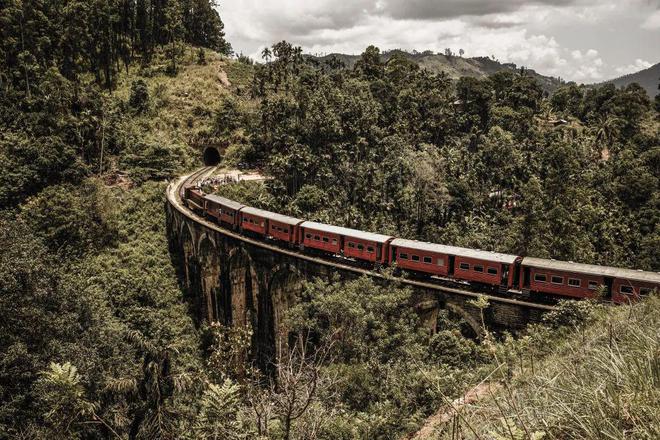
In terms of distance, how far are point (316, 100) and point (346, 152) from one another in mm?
6127

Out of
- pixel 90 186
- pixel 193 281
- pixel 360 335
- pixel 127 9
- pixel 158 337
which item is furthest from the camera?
pixel 127 9

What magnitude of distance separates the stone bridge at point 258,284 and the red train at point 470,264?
31.3 inches

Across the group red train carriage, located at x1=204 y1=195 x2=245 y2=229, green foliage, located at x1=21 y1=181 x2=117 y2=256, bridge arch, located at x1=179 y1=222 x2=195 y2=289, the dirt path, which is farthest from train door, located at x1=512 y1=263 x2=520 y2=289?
green foliage, located at x1=21 y1=181 x2=117 y2=256

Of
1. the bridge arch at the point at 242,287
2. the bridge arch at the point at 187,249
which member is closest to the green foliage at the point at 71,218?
the bridge arch at the point at 187,249

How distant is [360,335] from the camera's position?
60.2 ft

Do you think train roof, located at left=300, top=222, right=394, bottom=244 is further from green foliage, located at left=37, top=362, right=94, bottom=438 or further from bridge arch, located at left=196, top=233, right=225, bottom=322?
green foliage, located at left=37, top=362, right=94, bottom=438

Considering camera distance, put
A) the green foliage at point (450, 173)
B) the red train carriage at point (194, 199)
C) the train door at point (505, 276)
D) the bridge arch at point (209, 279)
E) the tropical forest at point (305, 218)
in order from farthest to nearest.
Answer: the red train carriage at point (194, 199) < the green foliage at point (450, 173) < the bridge arch at point (209, 279) < the train door at point (505, 276) < the tropical forest at point (305, 218)

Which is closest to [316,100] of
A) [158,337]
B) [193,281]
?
[193,281]

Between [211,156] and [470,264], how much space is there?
1783 inches

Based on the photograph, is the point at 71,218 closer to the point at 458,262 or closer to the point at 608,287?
the point at 458,262

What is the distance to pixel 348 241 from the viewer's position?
24.9 metres

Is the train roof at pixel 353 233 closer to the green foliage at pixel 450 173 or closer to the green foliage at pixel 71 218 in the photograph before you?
the green foliage at pixel 450 173

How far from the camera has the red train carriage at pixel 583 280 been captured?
17.6m

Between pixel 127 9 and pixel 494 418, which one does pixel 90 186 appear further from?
pixel 494 418
